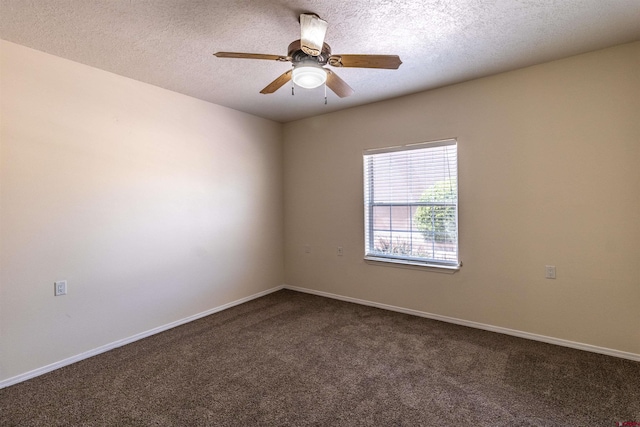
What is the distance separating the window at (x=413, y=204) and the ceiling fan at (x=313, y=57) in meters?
1.75

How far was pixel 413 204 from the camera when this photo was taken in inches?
145

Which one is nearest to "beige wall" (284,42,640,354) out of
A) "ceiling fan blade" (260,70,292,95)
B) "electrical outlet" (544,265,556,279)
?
"electrical outlet" (544,265,556,279)

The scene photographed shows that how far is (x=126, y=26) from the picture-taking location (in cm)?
223

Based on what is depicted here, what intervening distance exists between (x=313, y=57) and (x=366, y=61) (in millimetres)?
353

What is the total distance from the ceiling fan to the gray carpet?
2206 mm

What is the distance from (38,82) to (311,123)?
2994mm

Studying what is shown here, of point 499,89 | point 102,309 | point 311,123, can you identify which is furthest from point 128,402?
point 499,89

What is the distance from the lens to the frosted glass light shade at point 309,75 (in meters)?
2.06

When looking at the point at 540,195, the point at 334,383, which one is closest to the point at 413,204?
the point at 540,195

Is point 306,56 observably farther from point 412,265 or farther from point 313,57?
point 412,265

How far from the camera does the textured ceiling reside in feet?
6.66

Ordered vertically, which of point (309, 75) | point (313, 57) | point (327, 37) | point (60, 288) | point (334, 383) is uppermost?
point (327, 37)

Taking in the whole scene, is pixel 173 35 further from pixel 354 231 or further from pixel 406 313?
pixel 406 313

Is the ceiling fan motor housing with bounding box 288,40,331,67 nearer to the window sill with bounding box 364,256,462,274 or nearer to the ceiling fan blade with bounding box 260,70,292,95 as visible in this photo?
the ceiling fan blade with bounding box 260,70,292,95
